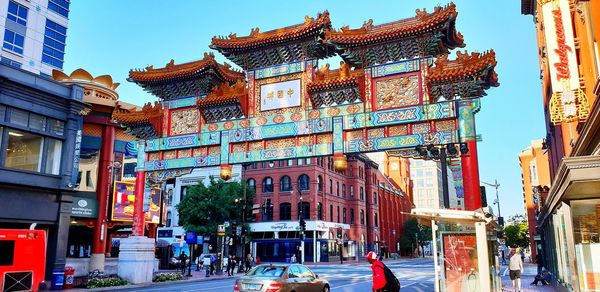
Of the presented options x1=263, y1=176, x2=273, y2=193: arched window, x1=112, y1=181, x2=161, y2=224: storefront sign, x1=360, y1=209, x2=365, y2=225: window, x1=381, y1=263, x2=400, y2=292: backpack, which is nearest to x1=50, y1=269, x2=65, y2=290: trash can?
x1=112, y1=181, x2=161, y2=224: storefront sign

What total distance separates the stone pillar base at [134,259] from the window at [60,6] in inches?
1169

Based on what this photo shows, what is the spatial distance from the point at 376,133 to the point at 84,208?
2360 centimetres

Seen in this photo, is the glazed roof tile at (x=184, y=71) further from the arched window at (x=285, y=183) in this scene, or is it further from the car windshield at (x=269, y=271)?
the arched window at (x=285, y=183)

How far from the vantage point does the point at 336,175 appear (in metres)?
67.6

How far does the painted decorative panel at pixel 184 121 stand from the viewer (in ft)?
80.6

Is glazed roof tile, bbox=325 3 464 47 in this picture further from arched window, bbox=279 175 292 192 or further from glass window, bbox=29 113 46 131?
arched window, bbox=279 175 292 192

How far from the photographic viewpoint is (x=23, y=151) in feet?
81.7

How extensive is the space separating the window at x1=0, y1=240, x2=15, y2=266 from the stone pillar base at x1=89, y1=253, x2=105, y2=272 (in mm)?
14678

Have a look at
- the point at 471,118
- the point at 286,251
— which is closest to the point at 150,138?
the point at 471,118

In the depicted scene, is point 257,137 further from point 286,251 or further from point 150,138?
point 286,251

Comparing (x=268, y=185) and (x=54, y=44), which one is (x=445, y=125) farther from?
(x=268, y=185)

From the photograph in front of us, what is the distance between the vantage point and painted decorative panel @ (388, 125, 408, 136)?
65.0 ft

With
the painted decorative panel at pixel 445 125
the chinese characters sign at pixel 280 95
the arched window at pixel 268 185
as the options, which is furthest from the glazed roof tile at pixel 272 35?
the arched window at pixel 268 185

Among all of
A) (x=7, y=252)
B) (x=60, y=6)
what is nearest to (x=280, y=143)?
(x=7, y=252)
